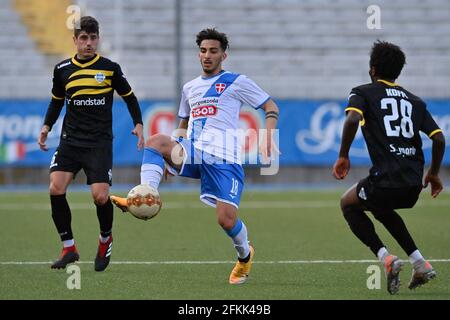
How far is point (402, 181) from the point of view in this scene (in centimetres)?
680

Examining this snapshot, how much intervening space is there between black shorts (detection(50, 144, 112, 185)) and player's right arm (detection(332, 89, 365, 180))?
2.37m

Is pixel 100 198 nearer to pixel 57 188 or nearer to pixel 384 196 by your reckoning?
pixel 57 188

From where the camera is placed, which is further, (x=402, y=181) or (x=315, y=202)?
(x=315, y=202)

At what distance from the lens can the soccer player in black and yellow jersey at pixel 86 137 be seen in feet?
26.8

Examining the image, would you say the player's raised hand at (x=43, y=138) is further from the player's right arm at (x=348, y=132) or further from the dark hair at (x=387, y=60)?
the dark hair at (x=387, y=60)

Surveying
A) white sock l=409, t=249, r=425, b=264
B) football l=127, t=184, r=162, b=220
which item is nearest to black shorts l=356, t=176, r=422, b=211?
white sock l=409, t=249, r=425, b=264

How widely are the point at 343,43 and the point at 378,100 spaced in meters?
16.9

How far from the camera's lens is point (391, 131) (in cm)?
681

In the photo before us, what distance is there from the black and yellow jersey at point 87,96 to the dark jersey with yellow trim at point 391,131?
7.97 feet

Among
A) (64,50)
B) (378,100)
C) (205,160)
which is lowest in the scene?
(205,160)

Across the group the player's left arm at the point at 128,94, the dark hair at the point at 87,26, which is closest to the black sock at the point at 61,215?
the player's left arm at the point at 128,94

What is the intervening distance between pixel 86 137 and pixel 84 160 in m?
0.20
